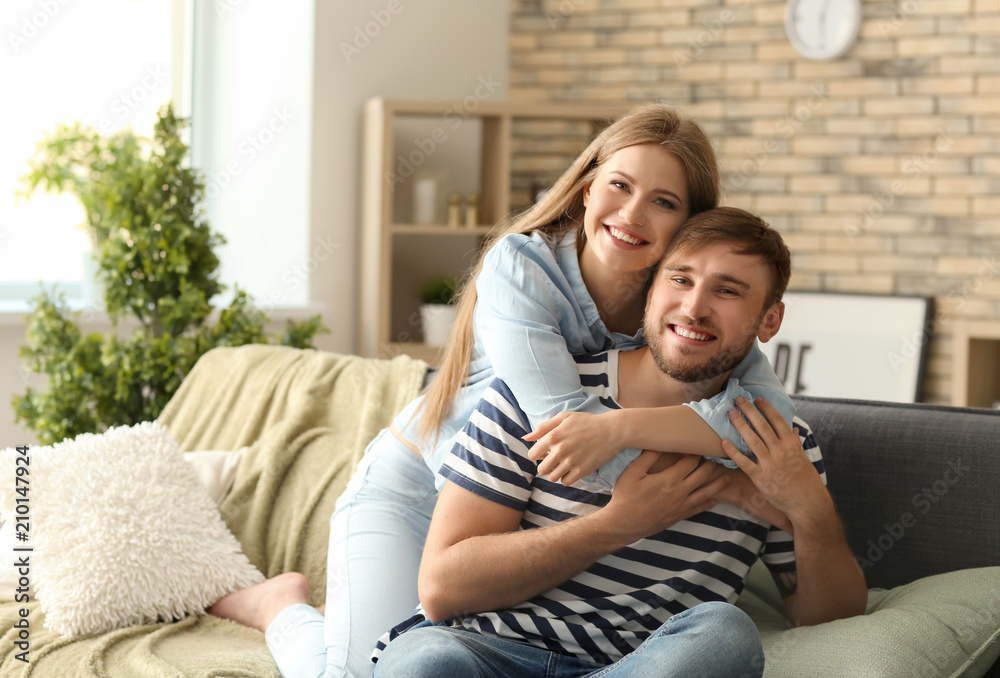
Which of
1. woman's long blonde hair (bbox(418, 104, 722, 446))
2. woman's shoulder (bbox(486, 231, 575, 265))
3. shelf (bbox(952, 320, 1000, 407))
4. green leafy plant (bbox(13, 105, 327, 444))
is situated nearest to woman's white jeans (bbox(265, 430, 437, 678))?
woman's long blonde hair (bbox(418, 104, 722, 446))

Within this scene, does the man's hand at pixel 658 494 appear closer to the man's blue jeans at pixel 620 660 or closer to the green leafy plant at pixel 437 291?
the man's blue jeans at pixel 620 660

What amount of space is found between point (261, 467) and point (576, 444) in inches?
41.8

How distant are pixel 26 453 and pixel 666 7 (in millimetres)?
3496

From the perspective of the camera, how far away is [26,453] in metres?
1.88

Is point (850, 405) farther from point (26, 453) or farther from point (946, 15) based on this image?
point (946, 15)

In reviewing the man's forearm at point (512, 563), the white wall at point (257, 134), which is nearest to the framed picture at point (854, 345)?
the white wall at point (257, 134)

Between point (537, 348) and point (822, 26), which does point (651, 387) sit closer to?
point (537, 348)

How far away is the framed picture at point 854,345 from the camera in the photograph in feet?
13.0

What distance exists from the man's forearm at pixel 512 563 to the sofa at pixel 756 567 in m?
0.30

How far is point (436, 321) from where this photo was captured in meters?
4.07

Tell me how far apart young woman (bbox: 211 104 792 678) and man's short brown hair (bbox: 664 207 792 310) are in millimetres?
77

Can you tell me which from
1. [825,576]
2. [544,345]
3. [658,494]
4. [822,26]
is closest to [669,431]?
[658,494]

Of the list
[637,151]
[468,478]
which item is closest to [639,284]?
[637,151]

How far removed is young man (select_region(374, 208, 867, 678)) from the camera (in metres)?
1.31
